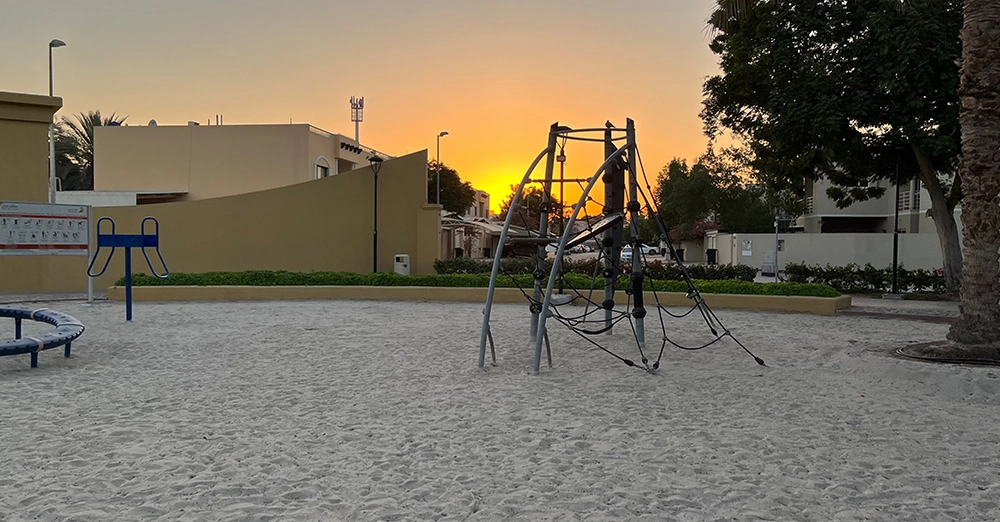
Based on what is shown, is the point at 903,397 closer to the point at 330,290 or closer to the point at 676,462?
the point at 676,462

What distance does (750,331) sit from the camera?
37.0 feet

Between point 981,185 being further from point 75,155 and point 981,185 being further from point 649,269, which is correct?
point 75,155

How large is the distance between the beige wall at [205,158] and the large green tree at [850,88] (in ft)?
64.2

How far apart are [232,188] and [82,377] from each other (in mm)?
26580

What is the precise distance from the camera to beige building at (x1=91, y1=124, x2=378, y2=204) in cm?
3203

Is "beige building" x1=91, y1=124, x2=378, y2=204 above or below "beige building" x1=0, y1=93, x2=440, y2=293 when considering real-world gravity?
above

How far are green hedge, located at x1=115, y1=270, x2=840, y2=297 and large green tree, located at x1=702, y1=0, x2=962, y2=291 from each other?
419 centimetres

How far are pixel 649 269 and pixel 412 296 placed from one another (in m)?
5.61

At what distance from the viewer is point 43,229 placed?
43.3 ft

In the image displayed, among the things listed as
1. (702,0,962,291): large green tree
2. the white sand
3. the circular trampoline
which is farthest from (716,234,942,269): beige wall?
the circular trampoline

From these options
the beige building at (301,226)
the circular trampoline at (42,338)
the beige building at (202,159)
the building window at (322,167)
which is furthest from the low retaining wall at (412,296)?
the building window at (322,167)

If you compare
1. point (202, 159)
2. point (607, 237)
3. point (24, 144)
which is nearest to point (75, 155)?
point (202, 159)

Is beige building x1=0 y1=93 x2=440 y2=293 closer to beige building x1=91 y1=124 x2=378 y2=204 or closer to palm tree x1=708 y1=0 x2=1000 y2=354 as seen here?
palm tree x1=708 y1=0 x2=1000 y2=354

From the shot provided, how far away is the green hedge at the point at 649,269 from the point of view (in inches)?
686
